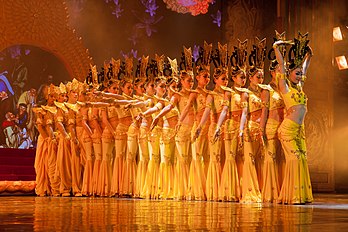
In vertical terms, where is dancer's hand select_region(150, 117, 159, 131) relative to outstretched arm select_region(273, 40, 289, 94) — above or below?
below

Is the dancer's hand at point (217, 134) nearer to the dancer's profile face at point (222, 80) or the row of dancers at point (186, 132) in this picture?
the row of dancers at point (186, 132)

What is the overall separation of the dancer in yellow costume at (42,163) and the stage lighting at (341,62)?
5.91m

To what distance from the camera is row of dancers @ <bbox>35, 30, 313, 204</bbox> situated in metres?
7.73

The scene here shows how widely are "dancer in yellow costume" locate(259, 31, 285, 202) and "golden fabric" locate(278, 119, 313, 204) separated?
265 mm

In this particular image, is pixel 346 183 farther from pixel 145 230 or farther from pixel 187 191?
pixel 145 230

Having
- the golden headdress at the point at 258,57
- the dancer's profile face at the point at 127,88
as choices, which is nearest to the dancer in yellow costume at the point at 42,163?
the dancer's profile face at the point at 127,88

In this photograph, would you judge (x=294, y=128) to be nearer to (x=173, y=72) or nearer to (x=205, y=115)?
(x=205, y=115)

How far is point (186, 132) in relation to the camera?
9.15 meters

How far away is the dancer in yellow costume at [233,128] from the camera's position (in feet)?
27.9

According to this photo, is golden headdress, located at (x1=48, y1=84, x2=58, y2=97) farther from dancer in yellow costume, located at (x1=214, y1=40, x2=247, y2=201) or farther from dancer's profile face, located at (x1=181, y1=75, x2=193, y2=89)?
dancer in yellow costume, located at (x1=214, y1=40, x2=247, y2=201)

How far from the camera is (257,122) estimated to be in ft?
27.5

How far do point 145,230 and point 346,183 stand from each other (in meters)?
10.2

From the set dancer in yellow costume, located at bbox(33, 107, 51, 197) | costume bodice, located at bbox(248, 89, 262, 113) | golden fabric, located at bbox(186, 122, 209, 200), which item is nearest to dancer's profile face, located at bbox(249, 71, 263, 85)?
costume bodice, located at bbox(248, 89, 262, 113)

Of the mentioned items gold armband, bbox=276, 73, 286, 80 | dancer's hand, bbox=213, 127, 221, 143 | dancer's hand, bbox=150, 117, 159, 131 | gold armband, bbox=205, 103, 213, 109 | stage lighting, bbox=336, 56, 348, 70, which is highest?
stage lighting, bbox=336, 56, 348, 70
